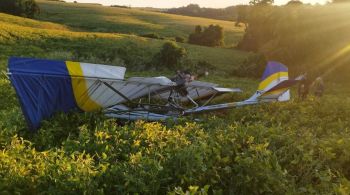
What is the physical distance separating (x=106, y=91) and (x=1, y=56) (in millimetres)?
31049

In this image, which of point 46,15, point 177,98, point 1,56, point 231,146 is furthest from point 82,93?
point 46,15

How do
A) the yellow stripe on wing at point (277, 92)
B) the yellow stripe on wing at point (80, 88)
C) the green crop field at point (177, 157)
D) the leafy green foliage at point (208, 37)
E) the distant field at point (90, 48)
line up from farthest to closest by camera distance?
1. the leafy green foliage at point (208, 37)
2. the distant field at point (90, 48)
3. the yellow stripe on wing at point (277, 92)
4. the yellow stripe on wing at point (80, 88)
5. the green crop field at point (177, 157)

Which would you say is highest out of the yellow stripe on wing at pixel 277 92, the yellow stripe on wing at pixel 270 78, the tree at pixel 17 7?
the tree at pixel 17 7

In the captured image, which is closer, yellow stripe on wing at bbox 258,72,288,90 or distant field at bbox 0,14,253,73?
yellow stripe on wing at bbox 258,72,288,90

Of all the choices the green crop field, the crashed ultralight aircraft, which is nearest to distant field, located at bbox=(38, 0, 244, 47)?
the crashed ultralight aircraft

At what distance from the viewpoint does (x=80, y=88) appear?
14.0 m

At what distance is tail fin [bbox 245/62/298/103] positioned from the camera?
18.1 meters

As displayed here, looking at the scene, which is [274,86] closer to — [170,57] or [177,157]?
[177,157]

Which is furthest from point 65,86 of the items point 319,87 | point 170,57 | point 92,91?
point 170,57

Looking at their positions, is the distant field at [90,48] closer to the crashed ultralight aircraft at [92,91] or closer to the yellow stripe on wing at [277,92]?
the crashed ultralight aircraft at [92,91]

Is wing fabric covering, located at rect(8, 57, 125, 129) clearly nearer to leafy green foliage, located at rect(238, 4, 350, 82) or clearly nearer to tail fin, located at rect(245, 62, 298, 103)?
tail fin, located at rect(245, 62, 298, 103)

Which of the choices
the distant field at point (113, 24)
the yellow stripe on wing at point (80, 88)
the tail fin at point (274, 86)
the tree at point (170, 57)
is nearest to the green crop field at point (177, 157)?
the yellow stripe on wing at point (80, 88)

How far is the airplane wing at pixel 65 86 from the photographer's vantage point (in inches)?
499

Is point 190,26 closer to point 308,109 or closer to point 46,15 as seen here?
point 46,15
